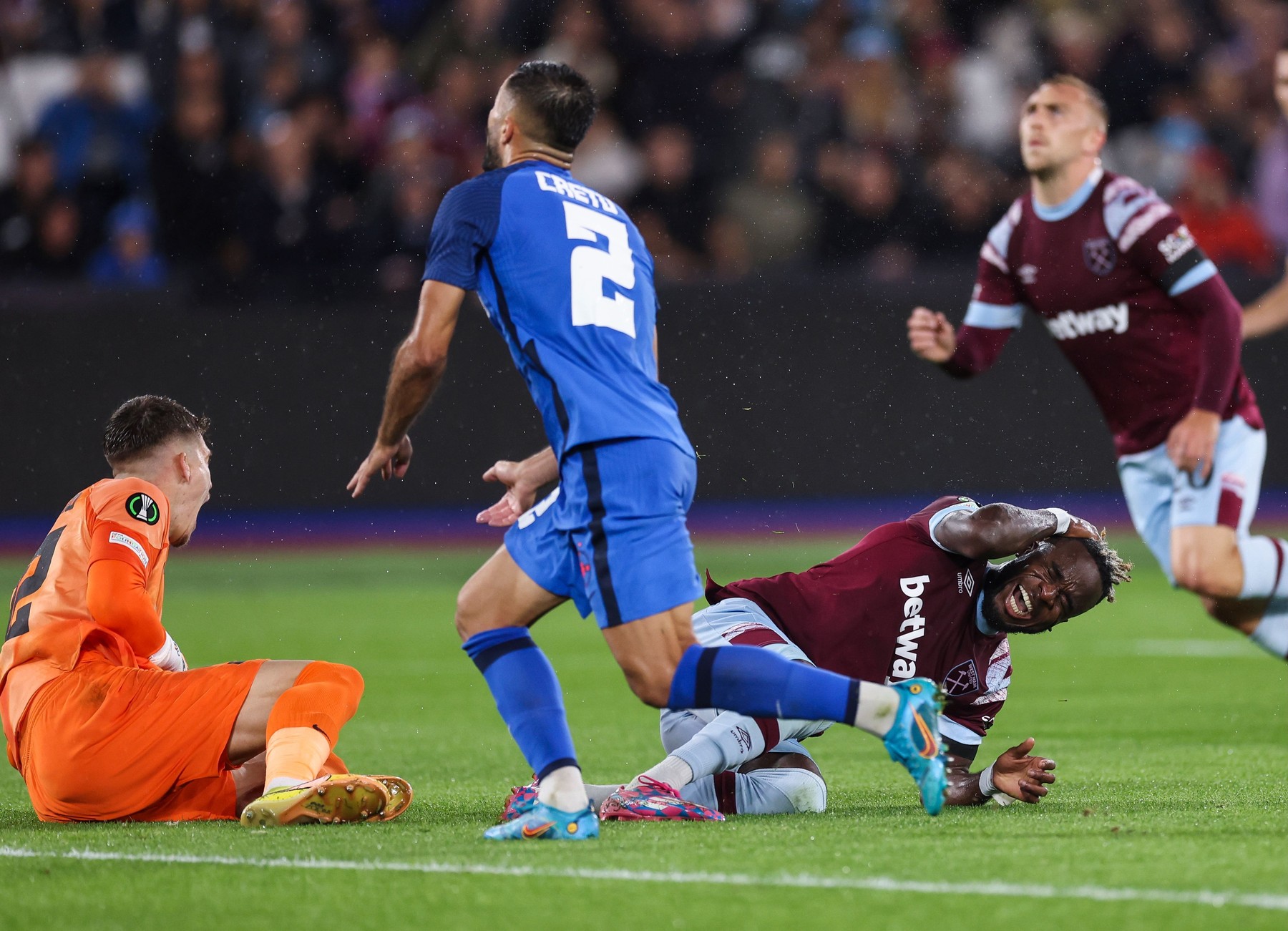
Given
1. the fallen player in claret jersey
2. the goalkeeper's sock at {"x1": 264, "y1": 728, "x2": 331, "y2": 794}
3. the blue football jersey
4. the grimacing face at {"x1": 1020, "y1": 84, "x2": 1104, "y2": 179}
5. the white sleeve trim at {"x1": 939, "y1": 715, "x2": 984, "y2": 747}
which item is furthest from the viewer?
the grimacing face at {"x1": 1020, "y1": 84, "x2": 1104, "y2": 179}

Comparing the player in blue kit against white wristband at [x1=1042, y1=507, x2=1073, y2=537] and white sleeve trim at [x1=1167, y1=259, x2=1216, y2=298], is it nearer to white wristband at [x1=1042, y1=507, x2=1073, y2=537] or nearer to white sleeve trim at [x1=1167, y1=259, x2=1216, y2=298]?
white wristband at [x1=1042, y1=507, x2=1073, y2=537]

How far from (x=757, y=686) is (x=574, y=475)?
0.68 m

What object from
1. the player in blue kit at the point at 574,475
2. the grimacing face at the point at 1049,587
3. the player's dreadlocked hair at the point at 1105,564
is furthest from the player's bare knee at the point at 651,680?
the player's dreadlocked hair at the point at 1105,564

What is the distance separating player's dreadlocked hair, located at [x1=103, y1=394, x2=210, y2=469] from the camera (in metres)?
4.99

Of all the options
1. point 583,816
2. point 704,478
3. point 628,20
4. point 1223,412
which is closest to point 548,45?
point 628,20

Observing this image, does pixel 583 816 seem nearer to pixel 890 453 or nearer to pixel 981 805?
pixel 981 805

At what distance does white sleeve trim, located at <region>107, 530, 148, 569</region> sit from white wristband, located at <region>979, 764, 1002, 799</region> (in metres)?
2.42

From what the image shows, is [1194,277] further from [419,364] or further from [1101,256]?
[419,364]

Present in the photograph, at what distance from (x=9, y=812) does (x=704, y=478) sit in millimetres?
9184

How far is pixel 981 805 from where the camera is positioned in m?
4.95

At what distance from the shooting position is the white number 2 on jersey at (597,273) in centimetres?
433

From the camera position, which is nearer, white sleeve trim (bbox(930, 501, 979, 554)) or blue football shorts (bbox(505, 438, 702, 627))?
blue football shorts (bbox(505, 438, 702, 627))

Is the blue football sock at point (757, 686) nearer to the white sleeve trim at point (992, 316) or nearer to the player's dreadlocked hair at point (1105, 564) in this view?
the player's dreadlocked hair at point (1105, 564)

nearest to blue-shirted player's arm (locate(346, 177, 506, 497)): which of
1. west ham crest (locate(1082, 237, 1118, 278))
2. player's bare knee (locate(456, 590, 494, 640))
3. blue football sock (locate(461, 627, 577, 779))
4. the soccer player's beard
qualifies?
player's bare knee (locate(456, 590, 494, 640))
